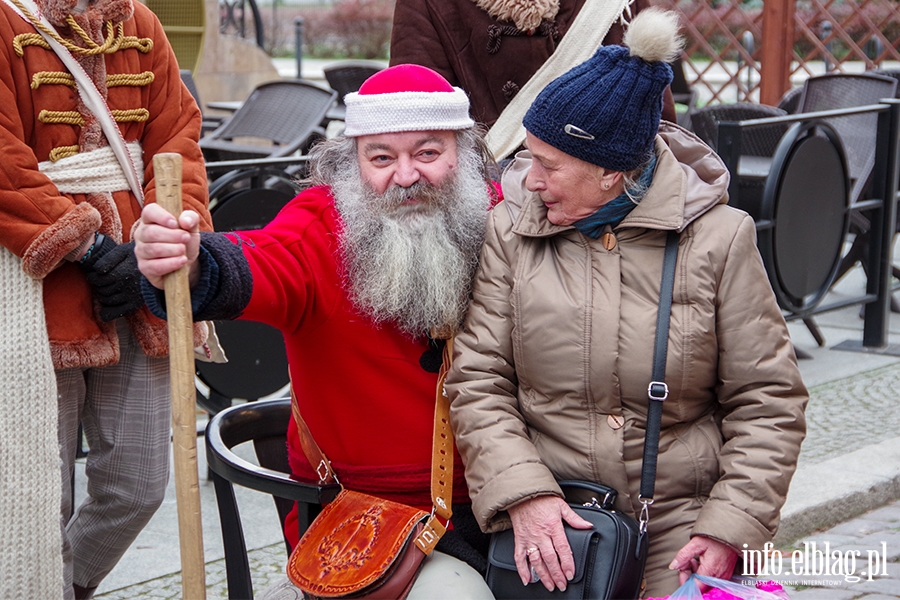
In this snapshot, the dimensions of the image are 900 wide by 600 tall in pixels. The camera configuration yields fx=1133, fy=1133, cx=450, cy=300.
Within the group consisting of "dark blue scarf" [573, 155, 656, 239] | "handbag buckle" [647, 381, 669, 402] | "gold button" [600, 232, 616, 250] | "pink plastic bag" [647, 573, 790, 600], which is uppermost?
"dark blue scarf" [573, 155, 656, 239]

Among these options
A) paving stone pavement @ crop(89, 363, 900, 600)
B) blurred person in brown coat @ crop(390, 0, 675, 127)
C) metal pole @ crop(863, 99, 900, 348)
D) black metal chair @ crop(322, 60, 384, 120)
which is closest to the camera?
blurred person in brown coat @ crop(390, 0, 675, 127)

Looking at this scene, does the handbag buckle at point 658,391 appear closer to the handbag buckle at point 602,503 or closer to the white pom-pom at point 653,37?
the handbag buckle at point 602,503

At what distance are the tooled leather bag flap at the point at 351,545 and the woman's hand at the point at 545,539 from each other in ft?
0.72

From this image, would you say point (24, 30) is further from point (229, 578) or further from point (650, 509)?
point (650, 509)

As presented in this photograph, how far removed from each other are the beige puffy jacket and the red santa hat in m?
0.37

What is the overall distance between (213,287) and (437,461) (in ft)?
2.22

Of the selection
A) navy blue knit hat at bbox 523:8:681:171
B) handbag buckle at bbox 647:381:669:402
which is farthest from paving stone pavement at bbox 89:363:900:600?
navy blue knit hat at bbox 523:8:681:171

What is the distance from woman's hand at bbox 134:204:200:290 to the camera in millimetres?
2107

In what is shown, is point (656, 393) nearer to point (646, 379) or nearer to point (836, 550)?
point (646, 379)

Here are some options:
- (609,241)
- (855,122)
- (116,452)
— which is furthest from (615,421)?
(855,122)

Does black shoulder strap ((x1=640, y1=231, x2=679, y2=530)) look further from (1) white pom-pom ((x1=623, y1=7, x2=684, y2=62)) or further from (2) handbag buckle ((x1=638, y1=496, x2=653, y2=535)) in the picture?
(1) white pom-pom ((x1=623, y1=7, x2=684, y2=62))

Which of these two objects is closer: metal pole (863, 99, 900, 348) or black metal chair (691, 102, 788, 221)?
black metal chair (691, 102, 788, 221)

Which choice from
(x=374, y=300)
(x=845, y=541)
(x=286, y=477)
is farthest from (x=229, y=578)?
(x=845, y=541)

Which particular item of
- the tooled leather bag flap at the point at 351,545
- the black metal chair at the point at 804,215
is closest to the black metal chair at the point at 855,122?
the black metal chair at the point at 804,215
